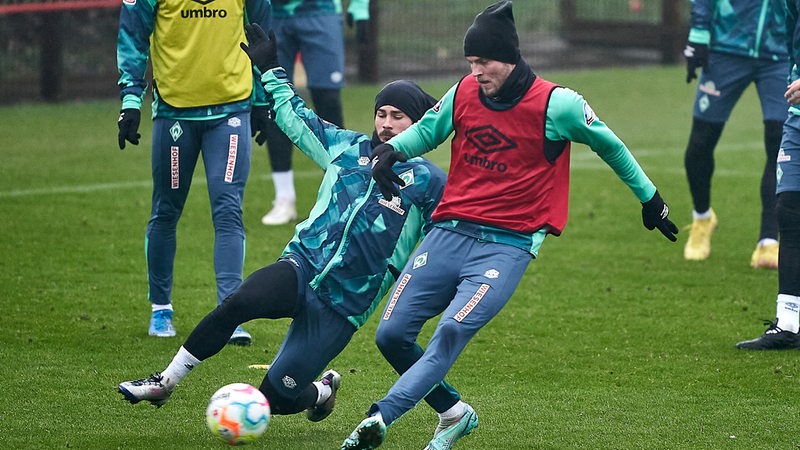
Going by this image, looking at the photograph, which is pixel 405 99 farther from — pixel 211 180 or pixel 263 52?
pixel 211 180

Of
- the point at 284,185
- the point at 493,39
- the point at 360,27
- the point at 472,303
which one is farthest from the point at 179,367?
the point at 360,27

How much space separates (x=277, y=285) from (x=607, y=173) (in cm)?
829

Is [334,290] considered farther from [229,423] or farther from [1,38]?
[1,38]

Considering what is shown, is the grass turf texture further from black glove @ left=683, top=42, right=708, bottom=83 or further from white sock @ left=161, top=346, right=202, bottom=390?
black glove @ left=683, top=42, right=708, bottom=83

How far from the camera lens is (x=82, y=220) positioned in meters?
11.1

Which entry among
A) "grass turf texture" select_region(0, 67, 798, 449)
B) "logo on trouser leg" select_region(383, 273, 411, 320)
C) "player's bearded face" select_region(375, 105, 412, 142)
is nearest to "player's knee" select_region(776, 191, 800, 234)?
"grass turf texture" select_region(0, 67, 798, 449)

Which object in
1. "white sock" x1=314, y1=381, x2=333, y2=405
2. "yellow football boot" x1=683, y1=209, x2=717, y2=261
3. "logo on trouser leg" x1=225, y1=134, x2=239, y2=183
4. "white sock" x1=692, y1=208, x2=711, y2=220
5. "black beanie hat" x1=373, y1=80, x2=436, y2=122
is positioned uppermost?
"black beanie hat" x1=373, y1=80, x2=436, y2=122

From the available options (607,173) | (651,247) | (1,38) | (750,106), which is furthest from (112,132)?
(750,106)

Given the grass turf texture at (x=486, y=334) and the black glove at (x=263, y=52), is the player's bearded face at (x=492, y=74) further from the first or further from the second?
the grass turf texture at (x=486, y=334)

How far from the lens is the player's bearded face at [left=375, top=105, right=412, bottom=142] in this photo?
20.6ft

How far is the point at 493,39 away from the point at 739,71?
14.5 ft

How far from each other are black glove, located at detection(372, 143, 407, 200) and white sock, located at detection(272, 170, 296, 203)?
5.61 m

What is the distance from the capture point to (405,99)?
627 centimetres

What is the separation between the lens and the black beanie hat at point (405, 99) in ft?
20.6
